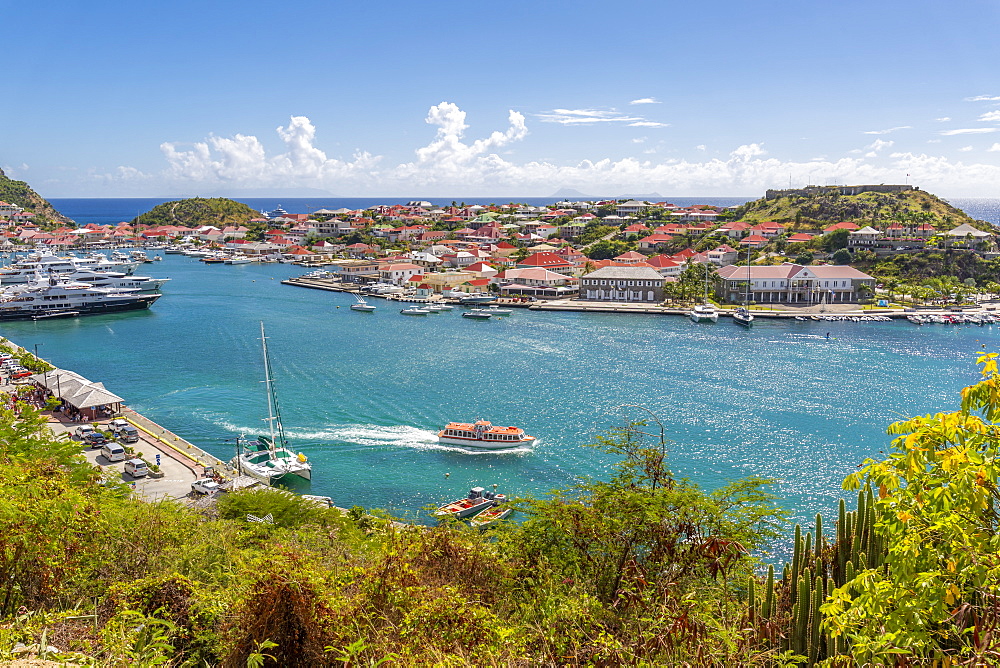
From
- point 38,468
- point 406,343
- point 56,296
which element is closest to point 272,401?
point 406,343

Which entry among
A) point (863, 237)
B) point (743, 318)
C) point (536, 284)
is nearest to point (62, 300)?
point (536, 284)

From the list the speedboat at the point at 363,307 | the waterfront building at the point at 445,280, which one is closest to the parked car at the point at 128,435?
the speedboat at the point at 363,307

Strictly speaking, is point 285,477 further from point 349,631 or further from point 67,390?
point 349,631

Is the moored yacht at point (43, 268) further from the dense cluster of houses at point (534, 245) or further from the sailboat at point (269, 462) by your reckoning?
the sailboat at point (269, 462)

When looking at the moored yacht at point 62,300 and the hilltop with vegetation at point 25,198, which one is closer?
the moored yacht at point 62,300

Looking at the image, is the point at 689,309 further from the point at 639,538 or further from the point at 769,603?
the point at 769,603

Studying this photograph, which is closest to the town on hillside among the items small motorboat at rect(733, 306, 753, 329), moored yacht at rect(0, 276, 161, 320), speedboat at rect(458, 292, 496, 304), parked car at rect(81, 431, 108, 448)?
speedboat at rect(458, 292, 496, 304)
